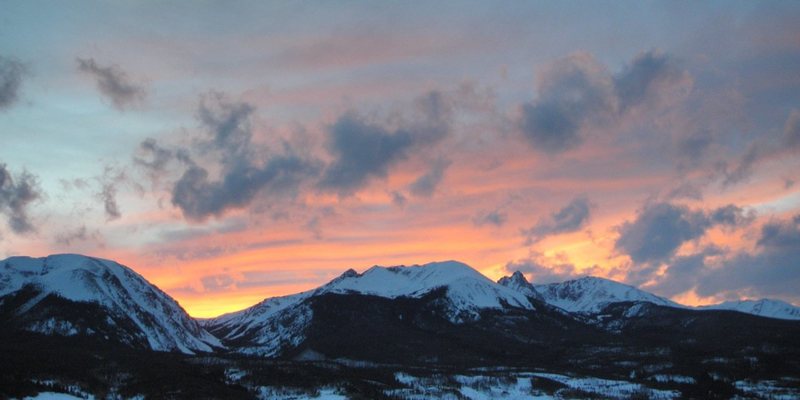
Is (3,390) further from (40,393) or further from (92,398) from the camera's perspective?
(92,398)

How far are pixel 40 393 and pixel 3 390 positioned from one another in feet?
27.3

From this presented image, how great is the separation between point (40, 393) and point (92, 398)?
909 inches

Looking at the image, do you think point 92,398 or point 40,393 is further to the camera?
point 92,398

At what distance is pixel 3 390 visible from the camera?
172 metres

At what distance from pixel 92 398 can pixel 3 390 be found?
3018 centimetres

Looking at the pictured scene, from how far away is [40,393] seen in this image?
177000mm

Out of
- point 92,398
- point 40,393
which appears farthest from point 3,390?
point 92,398

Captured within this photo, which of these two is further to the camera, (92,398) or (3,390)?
(92,398)

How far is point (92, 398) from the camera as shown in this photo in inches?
7825
